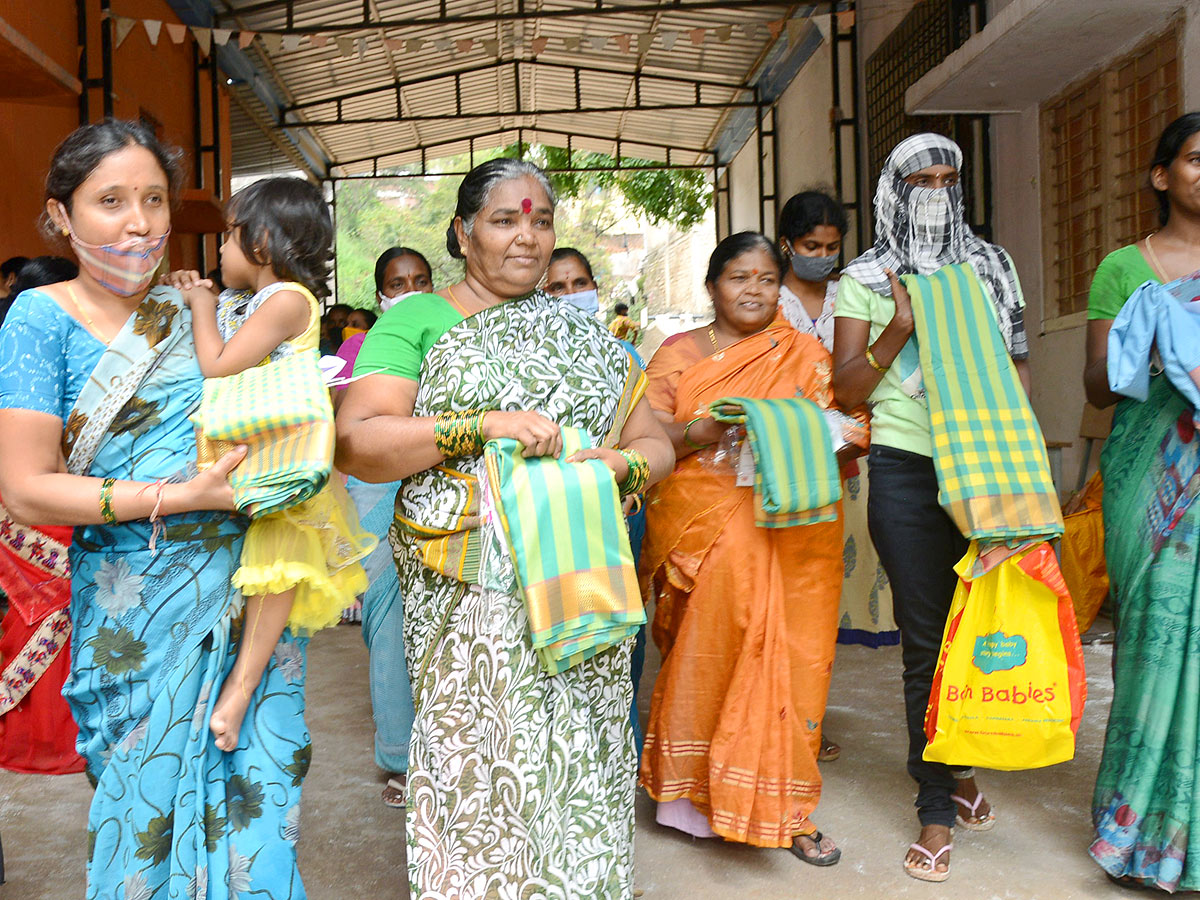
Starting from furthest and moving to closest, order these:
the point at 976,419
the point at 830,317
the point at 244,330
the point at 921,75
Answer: the point at 921,75 < the point at 830,317 < the point at 976,419 < the point at 244,330

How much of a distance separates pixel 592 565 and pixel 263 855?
2.72ft

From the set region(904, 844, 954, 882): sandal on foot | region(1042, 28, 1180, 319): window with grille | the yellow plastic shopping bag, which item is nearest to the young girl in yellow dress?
the yellow plastic shopping bag

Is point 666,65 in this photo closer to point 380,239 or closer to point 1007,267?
point 1007,267

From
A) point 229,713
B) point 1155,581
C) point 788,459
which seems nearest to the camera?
point 229,713

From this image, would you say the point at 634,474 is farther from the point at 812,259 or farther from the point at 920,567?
the point at 812,259

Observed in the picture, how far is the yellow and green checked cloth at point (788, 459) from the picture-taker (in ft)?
10.5

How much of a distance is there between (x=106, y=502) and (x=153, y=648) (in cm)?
30

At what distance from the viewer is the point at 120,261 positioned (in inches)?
81.8

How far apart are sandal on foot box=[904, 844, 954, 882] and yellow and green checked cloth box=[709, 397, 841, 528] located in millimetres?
959

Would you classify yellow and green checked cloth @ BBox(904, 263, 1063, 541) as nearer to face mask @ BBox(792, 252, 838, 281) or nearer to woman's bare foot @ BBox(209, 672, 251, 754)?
face mask @ BBox(792, 252, 838, 281)

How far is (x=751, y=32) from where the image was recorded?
12.7 meters

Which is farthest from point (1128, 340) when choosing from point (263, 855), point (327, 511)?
point (263, 855)

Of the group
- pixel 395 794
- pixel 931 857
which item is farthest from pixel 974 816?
pixel 395 794

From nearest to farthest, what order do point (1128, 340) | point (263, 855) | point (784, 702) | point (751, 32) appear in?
1. point (263, 855)
2. point (1128, 340)
3. point (784, 702)
4. point (751, 32)
